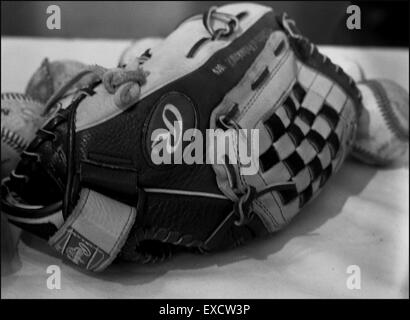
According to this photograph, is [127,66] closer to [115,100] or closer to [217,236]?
[115,100]

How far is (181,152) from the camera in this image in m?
0.65

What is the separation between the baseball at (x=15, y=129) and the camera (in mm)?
737

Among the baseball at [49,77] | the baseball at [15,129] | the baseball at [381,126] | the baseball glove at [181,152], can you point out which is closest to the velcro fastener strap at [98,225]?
the baseball glove at [181,152]

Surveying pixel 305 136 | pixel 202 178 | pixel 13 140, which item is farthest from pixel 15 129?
pixel 305 136

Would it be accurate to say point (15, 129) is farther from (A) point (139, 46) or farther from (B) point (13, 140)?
(A) point (139, 46)

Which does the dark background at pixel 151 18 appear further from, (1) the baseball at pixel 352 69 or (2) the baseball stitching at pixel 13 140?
(2) the baseball stitching at pixel 13 140

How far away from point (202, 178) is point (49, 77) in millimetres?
357

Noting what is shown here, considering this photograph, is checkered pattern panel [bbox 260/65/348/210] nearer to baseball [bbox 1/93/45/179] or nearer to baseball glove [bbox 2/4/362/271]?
baseball glove [bbox 2/4/362/271]

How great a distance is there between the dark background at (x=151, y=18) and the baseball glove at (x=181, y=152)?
173 mm

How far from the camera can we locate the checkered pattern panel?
2.36 feet

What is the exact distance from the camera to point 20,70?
0.99 m

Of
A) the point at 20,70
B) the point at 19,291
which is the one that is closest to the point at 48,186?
the point at 19,291

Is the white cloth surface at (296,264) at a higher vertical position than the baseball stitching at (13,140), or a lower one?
lower

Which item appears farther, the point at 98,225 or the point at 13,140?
the point at 13,140
